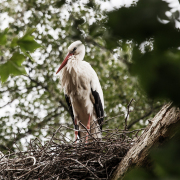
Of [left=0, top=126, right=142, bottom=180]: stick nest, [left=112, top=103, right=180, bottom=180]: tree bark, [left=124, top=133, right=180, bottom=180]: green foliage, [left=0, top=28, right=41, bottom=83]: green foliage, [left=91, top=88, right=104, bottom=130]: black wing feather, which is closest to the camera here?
[left=124, top=133, right=180, bottom=180]: green foliage

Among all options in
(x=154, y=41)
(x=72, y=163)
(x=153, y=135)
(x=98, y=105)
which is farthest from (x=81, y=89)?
(x=154, y=41)

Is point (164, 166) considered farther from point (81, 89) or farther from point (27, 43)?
point (81, 89)

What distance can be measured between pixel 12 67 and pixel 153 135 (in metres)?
0.88

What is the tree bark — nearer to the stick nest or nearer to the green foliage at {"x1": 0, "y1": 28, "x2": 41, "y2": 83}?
the stick nest

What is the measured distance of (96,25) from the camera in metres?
0.58

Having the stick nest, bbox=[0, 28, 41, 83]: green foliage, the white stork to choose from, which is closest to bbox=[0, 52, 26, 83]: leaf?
bbox=[0, 28, 41, 83]: green foliage

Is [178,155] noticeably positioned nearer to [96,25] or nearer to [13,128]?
[96,25]

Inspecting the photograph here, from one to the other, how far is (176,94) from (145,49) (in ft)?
0.27

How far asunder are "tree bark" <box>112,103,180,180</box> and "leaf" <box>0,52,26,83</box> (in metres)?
0.76

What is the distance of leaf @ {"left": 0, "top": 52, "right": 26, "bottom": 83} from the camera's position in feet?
3.12

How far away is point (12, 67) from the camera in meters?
0.97

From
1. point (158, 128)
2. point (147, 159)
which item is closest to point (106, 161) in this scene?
point (147, 159)

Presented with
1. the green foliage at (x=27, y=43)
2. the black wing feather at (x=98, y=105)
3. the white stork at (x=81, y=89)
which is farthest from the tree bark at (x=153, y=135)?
the black wing feather at (x=98, y=105)

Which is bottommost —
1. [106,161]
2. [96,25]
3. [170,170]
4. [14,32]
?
[106,161]
